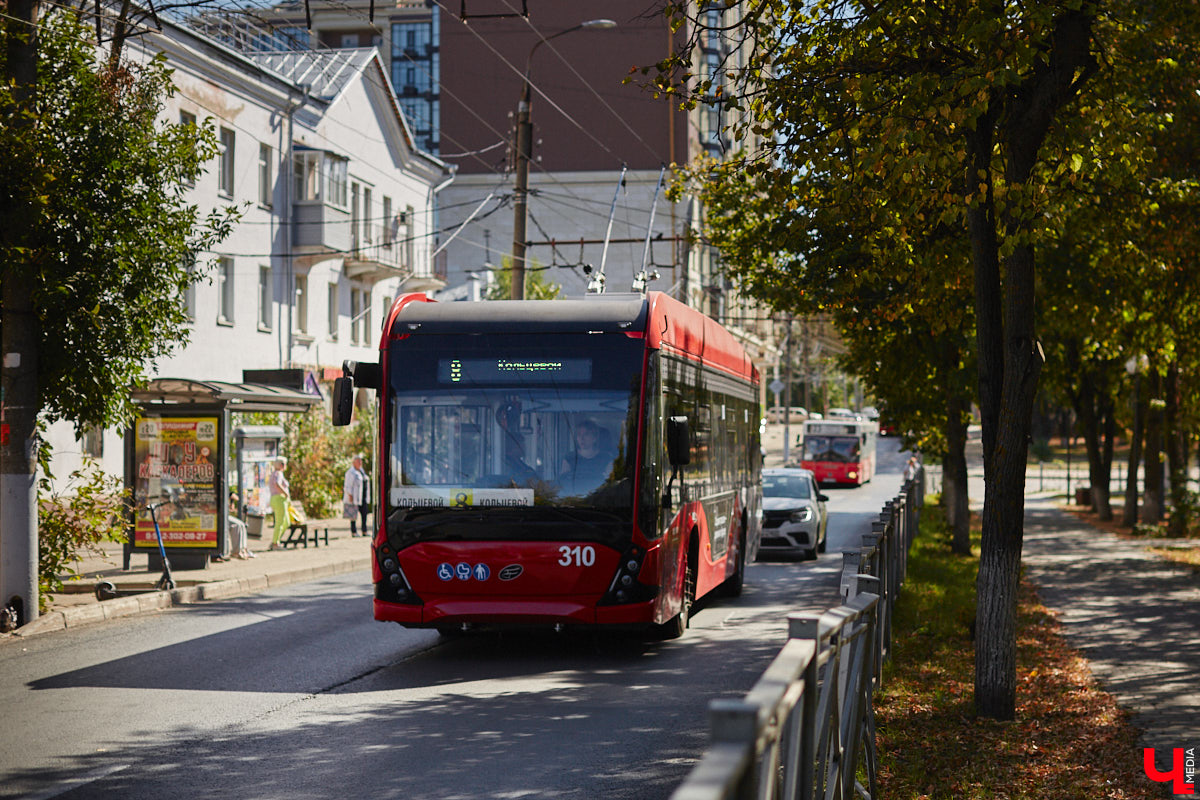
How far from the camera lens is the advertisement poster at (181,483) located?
20.4m

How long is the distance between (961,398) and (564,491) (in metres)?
12.3

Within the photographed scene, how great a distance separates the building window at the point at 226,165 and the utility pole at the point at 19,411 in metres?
19.4

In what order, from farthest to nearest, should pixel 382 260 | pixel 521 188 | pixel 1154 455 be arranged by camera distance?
pixel 382 260 < pixel 1154 455 < pixel 521 188

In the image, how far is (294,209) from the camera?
37062 mm

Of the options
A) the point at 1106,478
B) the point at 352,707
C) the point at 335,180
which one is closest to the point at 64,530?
the point at 352,707

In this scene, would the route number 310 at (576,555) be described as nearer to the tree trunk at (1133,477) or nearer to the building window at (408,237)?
the tree trunk at (1133,477)

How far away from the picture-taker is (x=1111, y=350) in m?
25.3

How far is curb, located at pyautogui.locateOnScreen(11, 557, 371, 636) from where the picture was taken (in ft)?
47.9

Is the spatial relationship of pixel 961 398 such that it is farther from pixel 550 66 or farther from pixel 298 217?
pixel 550 66

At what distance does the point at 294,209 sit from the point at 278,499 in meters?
14.2

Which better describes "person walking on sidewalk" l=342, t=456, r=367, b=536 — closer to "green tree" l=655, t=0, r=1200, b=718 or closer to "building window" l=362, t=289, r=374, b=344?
"building window" l=362, t=289, r=374, b=344

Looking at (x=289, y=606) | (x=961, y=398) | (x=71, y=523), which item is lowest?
(x=289, y=606)

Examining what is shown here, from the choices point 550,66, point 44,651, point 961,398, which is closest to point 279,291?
point 961,398

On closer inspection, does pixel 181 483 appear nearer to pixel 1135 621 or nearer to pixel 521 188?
pixel 521 188
